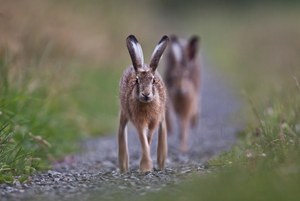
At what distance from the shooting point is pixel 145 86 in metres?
8.12

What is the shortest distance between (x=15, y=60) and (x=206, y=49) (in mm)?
20721

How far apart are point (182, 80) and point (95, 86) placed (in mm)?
2516

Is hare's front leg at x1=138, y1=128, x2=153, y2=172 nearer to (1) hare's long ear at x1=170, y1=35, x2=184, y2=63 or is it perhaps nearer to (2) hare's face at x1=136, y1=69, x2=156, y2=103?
(2) hare's face at x1=136, y1=69, x2=156, y2=103

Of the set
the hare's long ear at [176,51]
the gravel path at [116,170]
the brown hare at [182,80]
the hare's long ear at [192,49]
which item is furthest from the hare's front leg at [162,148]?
the hare's long ear at [192,49]

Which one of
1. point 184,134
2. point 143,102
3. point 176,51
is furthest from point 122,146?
point 176,51

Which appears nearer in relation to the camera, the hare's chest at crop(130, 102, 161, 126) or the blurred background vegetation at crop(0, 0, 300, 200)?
the blurred background vegetation at crop(0, 0, 300, 200)

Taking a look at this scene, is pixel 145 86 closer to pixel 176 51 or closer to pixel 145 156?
pixel 145 156

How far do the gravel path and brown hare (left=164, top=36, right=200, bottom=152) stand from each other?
18.6 inches

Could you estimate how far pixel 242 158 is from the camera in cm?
751

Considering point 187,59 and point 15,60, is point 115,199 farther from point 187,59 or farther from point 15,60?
point 187,59

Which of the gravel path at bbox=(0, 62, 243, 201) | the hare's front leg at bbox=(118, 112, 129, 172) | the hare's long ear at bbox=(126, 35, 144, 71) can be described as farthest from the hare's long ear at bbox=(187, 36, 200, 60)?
the hare's long ear at bbox=(126, 35, 144, 71)

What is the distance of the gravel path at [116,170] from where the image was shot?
22.0ft

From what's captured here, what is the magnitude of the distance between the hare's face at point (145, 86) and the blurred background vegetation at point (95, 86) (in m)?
0.92

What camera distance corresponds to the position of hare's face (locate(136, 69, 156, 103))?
8.09m
